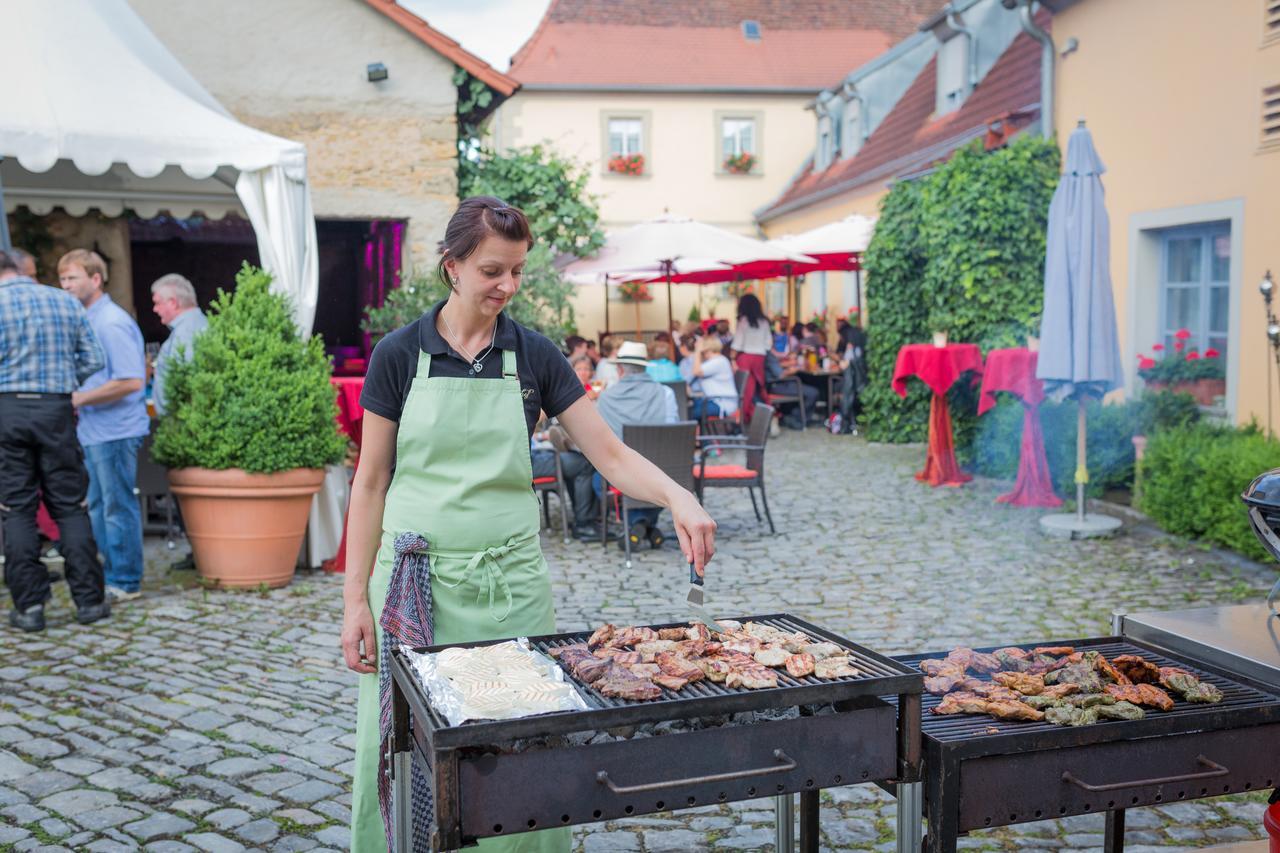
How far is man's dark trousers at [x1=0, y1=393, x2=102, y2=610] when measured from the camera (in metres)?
6.18

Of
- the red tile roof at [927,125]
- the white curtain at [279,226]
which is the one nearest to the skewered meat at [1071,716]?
the white curtain at [279,226]

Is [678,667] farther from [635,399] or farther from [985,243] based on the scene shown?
[985,243]

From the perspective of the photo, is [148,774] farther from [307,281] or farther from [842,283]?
[842,283]

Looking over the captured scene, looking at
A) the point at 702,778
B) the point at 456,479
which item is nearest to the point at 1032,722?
the point at 702,778

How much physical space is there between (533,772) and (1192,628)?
172 centimetres

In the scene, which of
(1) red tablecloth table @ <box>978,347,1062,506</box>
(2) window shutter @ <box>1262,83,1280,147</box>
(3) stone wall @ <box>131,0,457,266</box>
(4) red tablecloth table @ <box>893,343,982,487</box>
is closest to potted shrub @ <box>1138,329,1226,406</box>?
(1) red tablecloth table @ <box>978,347,1062,506</box>

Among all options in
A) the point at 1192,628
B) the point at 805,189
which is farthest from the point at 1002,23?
the point at 1192,628

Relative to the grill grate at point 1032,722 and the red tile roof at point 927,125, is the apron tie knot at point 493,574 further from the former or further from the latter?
the red tile roof at point 927,125

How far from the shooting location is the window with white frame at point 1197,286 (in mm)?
9492

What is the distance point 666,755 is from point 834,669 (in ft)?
1.37

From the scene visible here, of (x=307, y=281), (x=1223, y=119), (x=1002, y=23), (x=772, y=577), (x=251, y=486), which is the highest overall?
(x=1002, y=23)

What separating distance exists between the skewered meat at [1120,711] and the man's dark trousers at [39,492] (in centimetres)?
553

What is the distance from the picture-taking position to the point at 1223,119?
9133mm

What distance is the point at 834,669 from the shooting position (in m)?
2.44
